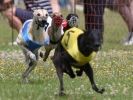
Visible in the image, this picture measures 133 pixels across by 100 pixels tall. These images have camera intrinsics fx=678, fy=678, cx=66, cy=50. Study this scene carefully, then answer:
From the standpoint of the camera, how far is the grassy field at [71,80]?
838cm

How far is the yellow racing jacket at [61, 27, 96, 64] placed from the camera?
7.96 metres

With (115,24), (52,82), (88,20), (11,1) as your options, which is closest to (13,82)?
(52,82)

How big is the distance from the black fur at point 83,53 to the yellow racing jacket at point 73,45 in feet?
0.16

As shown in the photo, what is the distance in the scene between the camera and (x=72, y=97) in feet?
26.9

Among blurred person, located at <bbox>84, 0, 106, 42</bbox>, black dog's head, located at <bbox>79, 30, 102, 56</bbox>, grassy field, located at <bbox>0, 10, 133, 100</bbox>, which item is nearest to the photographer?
black dog's head, located at <bbox>79, 30, 102, 56</bbox>

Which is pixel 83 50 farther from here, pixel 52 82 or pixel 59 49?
pixel 52 82

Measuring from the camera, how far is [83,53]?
7934mm

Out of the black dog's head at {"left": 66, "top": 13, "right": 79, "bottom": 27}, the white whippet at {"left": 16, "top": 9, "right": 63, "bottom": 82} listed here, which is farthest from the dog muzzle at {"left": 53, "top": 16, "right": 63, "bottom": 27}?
the white whippet at {"left": 16, "top": 9, "right": 63, "bottom": 82}

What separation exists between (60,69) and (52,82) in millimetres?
1376

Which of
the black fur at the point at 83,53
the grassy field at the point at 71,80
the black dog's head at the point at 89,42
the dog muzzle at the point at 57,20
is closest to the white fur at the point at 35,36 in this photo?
the grassy field at the point at 71,80

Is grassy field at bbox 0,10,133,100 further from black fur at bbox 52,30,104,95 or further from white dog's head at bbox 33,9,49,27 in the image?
white dog's head at bbox 33,9,49,27

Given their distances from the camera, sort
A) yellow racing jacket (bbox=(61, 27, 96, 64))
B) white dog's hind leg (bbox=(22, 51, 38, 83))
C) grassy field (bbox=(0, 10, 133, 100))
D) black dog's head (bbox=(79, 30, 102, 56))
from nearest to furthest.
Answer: black dog's head (bbox=(79, 30, 102, 56))
yellow racing jacket (bbox=(61, 27, 96, 64))
grassy field (bbox=(0, 10, 133, 100))
white dog's hind leg (bbox=(22, 51, 38, 83))

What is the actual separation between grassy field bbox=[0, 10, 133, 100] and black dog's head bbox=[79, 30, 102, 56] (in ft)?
2.08

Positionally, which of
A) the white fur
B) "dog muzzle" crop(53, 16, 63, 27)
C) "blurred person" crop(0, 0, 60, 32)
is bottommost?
"blurred person" crop(0, 0, 60, 32)
